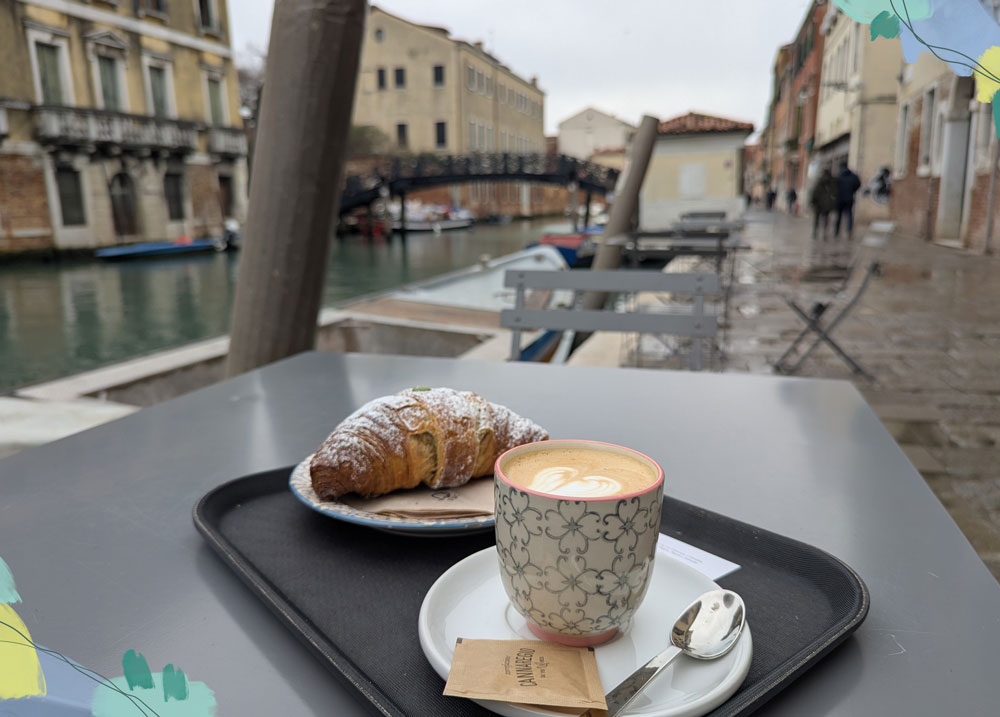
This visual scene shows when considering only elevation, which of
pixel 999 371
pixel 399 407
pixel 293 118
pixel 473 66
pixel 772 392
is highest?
pixel 473 66

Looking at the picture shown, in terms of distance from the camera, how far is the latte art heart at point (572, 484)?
46cm

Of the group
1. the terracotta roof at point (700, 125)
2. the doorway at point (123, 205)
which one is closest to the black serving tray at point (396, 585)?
the terracotta roof at point (700, 125)

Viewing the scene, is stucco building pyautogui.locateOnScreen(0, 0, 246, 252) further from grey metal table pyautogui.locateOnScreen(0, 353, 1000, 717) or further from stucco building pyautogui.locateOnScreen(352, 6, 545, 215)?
grey metal table pyautogui.locateOnScreen(0, 353, 1000, 717)

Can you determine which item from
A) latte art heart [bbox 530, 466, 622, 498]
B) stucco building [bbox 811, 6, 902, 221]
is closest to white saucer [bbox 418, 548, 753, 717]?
latte art heart [bbox 530, 466, 622, 498]

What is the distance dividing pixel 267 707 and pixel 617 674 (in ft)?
0.75

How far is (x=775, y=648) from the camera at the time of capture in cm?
51

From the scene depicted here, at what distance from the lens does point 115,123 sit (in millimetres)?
18891

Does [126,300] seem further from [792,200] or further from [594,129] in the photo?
[594,129]

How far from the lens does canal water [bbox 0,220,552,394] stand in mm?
8359

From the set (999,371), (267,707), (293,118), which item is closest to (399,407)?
(267,707)

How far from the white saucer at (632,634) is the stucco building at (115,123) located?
17227 millimetres

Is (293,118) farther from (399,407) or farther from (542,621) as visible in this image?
(542,621)

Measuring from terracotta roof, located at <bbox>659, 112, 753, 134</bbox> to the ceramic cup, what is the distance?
691 inches

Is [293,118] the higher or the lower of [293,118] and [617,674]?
the higher
